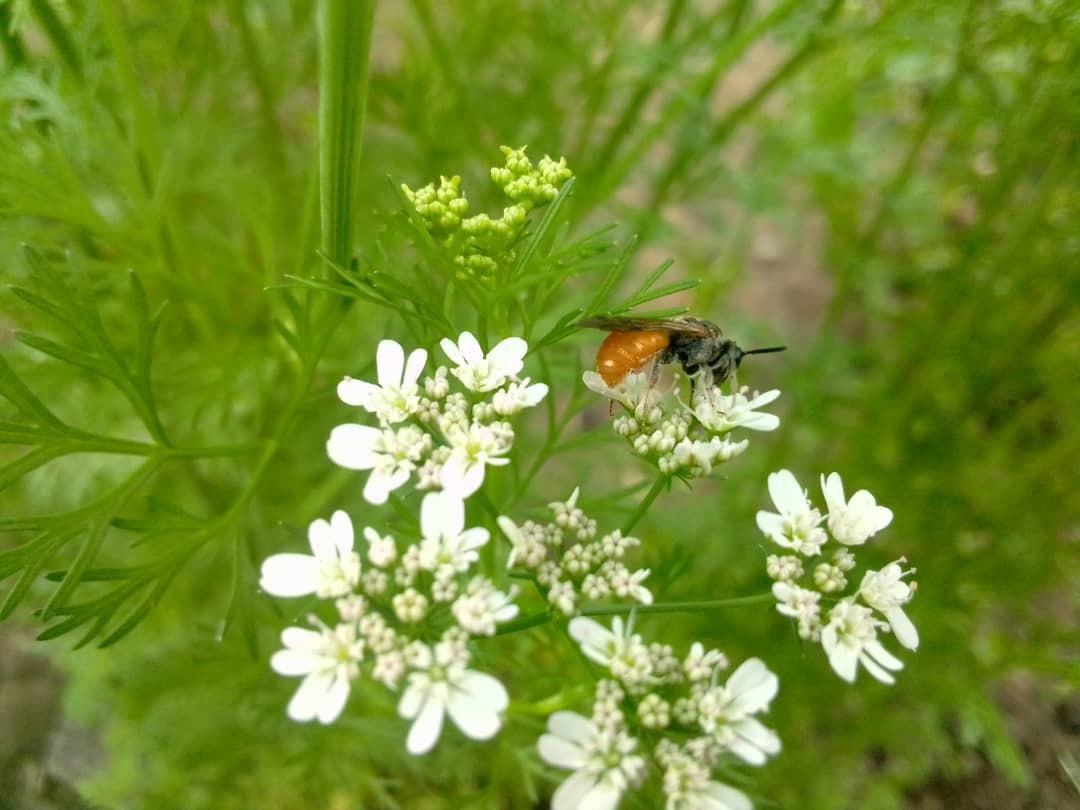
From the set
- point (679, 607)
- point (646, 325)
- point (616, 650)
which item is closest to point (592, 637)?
point (616, 650)

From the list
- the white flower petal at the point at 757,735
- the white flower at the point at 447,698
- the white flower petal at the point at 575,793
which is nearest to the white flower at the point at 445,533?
the white flower at the point at 447,698

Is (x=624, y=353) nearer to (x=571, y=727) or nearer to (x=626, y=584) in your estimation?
(x=626, y=584)

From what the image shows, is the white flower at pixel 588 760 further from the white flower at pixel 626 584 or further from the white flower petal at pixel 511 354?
the white flower petal at pixel 511 354

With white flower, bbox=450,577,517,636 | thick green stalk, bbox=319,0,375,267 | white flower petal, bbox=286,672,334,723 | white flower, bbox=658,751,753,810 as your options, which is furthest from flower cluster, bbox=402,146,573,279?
white flower, bbox=658,751,753,810

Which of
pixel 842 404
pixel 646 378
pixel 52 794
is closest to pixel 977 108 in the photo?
pixel 842 404

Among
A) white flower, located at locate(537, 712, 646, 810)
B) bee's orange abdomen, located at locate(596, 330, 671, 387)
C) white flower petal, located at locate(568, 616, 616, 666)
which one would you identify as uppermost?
bee's orange abdomen, located at locate(596, 330, 671, 387)

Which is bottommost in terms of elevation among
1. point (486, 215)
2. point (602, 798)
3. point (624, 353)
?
point (602, 798)

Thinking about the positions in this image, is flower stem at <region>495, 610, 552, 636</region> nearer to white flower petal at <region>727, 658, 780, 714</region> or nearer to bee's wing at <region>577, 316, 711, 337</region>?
white flower petal at <region>727, 658, 780, 714</region>

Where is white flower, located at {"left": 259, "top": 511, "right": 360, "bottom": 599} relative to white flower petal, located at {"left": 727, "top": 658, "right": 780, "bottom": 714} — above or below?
above
